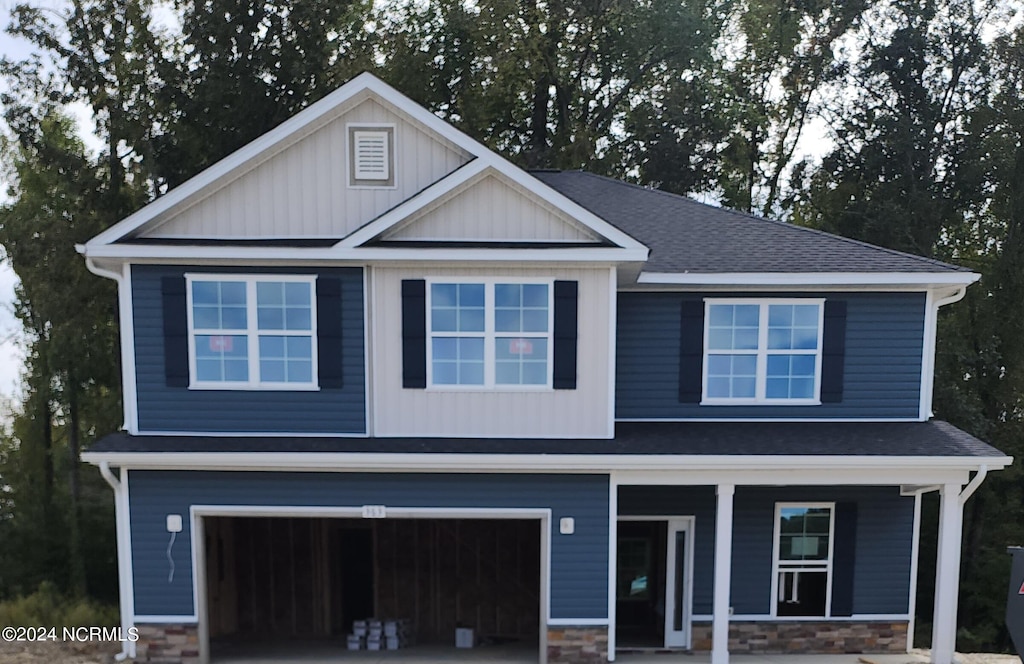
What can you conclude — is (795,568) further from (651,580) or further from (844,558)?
(651,580)

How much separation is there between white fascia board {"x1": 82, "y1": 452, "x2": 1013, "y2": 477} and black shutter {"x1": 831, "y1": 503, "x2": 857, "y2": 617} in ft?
4.44

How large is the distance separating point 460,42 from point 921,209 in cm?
1294

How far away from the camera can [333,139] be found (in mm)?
9062

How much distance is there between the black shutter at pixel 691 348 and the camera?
9.62 metres

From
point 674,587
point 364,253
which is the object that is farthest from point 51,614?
point 674,587

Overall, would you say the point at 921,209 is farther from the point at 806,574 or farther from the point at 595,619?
the point at 595,619

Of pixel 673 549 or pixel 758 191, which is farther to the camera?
pixel 758 191

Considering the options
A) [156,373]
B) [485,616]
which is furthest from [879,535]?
[156,373]

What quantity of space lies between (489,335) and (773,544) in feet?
16.4

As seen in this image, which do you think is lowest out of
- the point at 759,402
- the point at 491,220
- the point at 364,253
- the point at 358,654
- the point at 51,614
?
the point at 51,614

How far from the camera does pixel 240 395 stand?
8.91 m

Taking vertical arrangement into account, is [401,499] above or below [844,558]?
above

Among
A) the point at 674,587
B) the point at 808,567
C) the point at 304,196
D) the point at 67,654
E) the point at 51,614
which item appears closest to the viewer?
the point at 304,196

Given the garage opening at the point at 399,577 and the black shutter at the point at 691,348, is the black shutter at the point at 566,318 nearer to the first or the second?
the black shutter at the point at 691,348
